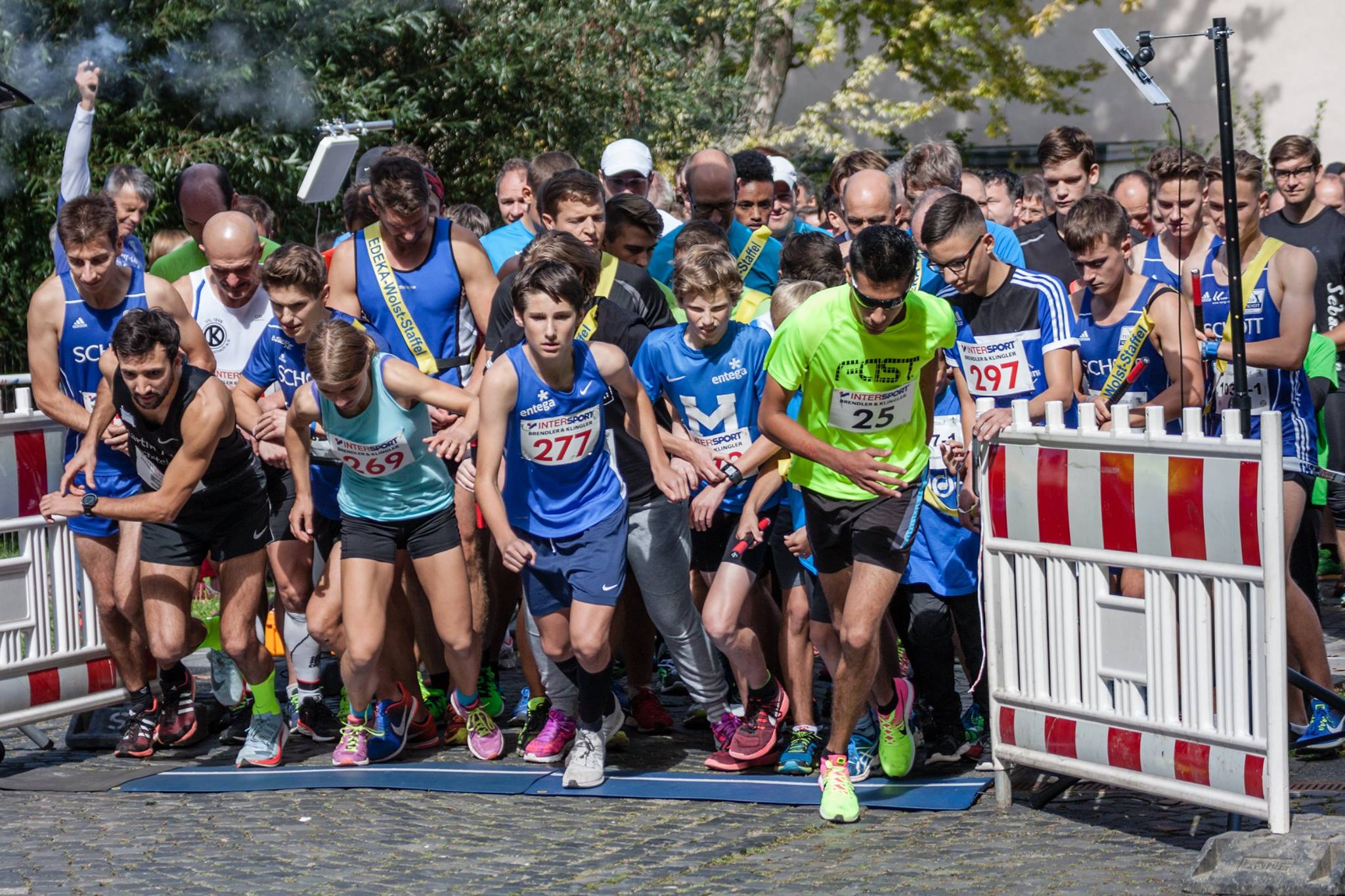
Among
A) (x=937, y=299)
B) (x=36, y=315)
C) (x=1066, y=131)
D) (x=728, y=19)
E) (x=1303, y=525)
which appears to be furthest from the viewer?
(x=728, y=19)

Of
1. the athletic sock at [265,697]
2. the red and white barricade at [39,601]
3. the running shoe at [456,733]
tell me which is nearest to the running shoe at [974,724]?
the running shoe at [456,733]

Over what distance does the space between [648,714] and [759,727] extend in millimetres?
859

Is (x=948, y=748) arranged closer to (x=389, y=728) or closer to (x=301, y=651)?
(x=389, y=728)

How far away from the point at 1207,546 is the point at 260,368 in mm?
4014

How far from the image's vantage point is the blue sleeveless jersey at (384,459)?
6746 mm

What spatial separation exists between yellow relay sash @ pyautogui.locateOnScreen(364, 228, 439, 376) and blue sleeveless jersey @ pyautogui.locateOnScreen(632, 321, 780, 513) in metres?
1.09

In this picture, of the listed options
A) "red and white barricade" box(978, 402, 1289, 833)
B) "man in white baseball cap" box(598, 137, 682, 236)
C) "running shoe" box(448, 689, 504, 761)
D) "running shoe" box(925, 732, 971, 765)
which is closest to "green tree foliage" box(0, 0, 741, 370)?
"man in white baseball cap" box(598, 137, 682, 236)

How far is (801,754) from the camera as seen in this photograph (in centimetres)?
669

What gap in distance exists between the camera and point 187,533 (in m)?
7.10

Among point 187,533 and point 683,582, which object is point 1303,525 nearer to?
point 683,582

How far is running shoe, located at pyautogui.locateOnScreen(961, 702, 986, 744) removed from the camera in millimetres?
6719

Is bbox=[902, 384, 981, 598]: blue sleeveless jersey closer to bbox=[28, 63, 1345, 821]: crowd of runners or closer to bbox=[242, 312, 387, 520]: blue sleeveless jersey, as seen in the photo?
bbox=[28, 63, 1345, 821]: crowd of runners

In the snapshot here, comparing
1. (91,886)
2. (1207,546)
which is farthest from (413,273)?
(1207,546)

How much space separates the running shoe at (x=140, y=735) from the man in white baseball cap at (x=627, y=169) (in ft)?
10.8
